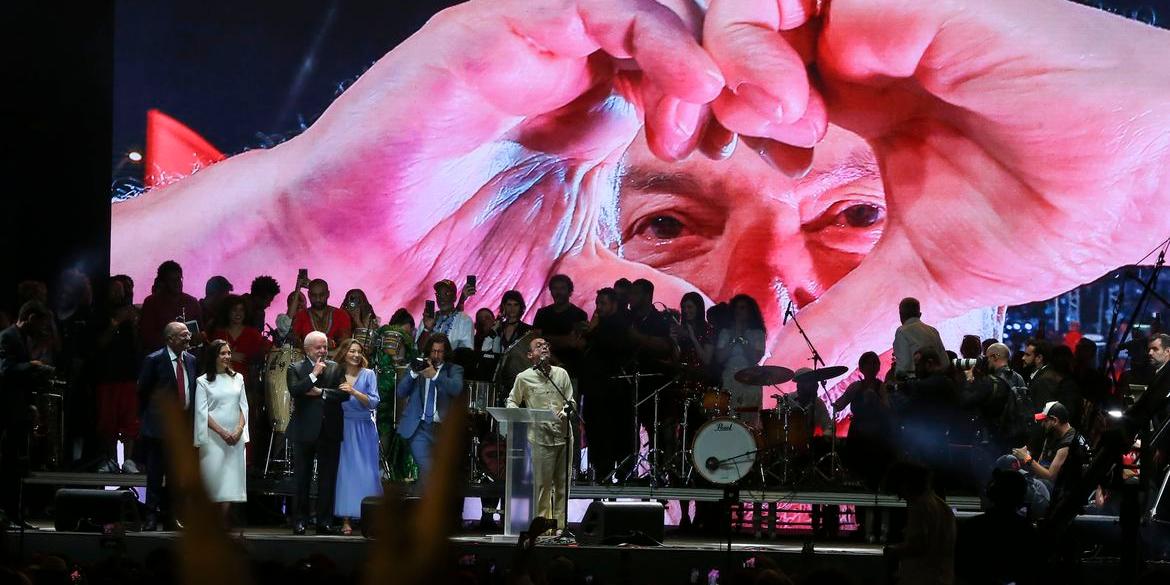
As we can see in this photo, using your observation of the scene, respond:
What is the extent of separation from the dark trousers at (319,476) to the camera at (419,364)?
82cm

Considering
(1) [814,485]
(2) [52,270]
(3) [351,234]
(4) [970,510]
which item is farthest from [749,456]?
(2) [52,270]

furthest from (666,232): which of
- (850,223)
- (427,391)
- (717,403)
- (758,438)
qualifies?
(427,391)

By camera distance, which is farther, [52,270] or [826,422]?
[52,270]

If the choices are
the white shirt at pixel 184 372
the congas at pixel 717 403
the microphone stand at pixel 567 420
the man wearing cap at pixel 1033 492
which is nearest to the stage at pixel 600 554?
the man wearing cap at pixel 1033 492

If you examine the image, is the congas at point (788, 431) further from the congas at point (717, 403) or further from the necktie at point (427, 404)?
the necktie at point (427, 404)

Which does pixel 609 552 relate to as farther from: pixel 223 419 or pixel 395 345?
pixel 395 345

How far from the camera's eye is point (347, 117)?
14.2 m

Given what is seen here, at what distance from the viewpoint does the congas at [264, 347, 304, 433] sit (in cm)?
1102

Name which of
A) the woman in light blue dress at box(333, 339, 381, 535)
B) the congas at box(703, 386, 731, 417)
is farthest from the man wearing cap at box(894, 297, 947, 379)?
the woman in light blue dress at box(333, 339, 381, 535)

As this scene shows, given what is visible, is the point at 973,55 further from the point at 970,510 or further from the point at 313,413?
the point at 313,413

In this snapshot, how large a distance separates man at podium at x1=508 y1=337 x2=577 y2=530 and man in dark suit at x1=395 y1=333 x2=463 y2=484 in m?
0.57

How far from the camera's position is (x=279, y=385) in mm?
11062

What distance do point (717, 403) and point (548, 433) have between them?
62.8 inches

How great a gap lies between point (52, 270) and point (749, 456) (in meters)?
6.32
